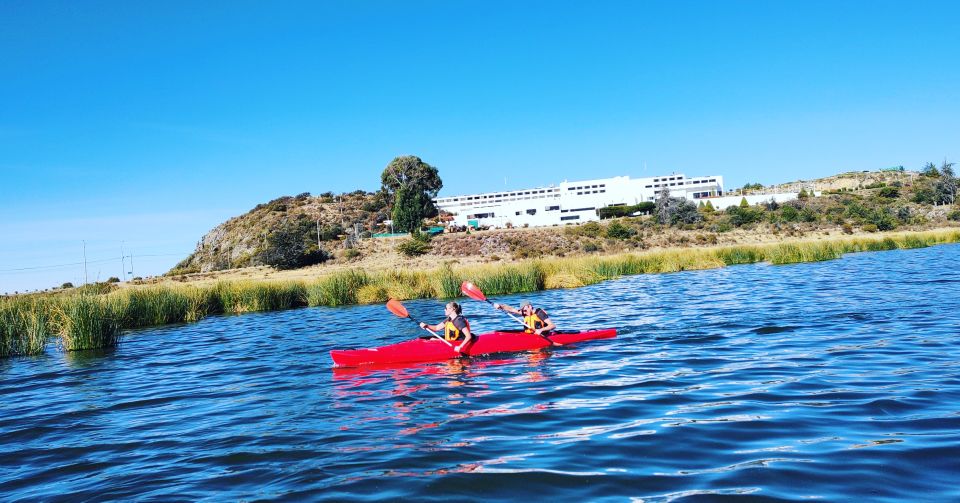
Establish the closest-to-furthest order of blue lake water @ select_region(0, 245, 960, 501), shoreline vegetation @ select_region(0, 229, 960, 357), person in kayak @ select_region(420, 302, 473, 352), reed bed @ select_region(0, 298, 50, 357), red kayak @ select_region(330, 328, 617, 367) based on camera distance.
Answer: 1. blue lake water @ select_region(0, 245, 960, 501)
2. red kayak @ select_region(330, 328, 617, 367)
3. person in kayak @ select_region(420, 302, 473, 352)
4. reed bed @ select_region(0, 298, 50, 357)
5. shoreline vegetation @ select_region(0, 229, 960, 357)

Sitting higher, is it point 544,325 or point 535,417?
point 544,325

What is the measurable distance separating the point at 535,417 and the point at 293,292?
19050 mm

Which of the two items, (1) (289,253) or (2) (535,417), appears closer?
(2) (535,417)

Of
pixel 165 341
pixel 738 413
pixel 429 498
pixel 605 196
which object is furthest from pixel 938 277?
pixel 605 196

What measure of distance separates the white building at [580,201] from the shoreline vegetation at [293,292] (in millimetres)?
41250

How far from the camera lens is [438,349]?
11.7 metres

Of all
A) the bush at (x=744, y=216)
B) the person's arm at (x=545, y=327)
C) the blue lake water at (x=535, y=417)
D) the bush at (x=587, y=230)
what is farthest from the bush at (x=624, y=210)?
the person's arm at (x=545, y=327)

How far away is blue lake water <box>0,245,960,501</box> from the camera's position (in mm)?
5266

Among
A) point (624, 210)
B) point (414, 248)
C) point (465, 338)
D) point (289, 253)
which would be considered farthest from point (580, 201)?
point (465, 338)

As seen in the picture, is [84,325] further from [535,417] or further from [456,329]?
[535,417]

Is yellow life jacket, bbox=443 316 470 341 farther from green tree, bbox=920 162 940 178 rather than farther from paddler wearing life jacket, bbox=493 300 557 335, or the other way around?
green tree, bbox=920 162 940 178

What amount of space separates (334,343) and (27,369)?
577 cm

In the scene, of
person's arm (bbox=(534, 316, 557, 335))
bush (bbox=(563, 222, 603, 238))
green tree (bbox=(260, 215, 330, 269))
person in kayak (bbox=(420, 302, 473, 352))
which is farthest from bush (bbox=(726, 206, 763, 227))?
person in kayak (bbox=(420, 302, 473, 352))

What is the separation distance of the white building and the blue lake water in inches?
2361
